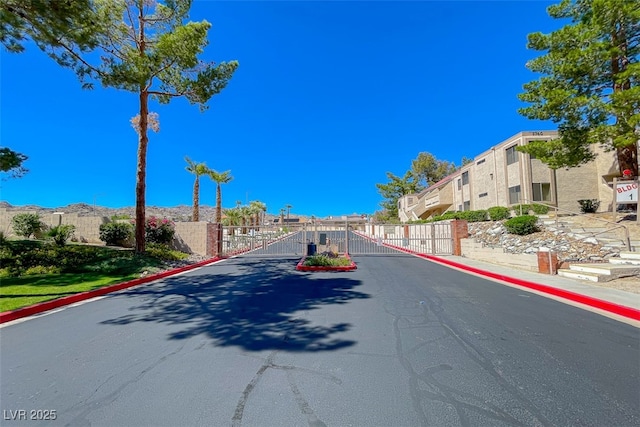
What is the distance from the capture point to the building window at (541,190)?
23.2 metres

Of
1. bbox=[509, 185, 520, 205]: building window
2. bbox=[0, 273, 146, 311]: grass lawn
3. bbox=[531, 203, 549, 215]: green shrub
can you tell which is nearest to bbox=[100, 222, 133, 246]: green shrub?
bbox=[0, 273, 146, 311]: grass lawn

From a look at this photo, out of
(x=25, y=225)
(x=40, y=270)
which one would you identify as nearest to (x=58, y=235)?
(x=25, y=225)

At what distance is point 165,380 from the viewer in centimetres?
332

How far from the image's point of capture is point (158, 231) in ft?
57.5

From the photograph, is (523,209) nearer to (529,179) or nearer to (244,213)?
(529,179)

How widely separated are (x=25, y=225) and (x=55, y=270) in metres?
11.0

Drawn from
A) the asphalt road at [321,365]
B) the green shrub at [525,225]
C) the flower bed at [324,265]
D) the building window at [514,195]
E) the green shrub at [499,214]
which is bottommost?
the asphalt road at [321,365]

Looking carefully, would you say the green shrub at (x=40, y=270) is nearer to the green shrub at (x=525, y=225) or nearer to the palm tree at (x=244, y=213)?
the green shrub at (x=525, y=225)

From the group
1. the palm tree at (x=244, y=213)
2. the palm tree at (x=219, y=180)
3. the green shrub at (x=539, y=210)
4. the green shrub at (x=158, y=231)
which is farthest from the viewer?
the palm tree at (x=244, y=213)

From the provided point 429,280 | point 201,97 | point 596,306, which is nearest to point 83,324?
point 429,280

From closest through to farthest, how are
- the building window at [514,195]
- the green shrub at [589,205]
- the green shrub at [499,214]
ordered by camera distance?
1. the green shrub at [499,214]
2. the green shrub at [589,205]
3. the building window at [514,195]

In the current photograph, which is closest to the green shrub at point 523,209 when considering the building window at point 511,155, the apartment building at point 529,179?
the apartment building at point 529,179

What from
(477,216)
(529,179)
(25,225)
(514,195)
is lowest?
(477,216)

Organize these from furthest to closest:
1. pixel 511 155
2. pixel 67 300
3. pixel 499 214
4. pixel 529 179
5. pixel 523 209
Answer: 1. pixel 511 155
2. pixel 529 179
3. pixel 523 209
4. pixel 499 214
5. pixel 67 300
